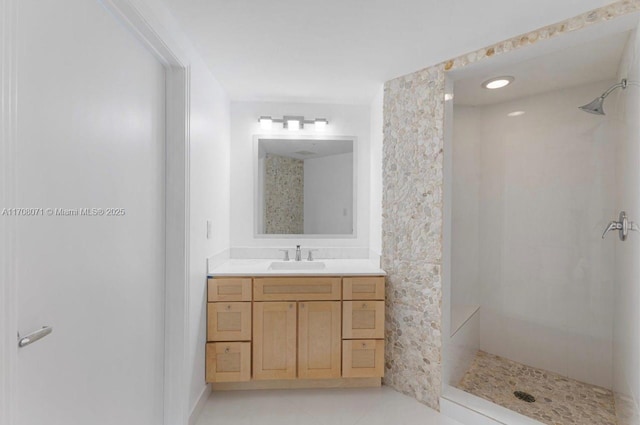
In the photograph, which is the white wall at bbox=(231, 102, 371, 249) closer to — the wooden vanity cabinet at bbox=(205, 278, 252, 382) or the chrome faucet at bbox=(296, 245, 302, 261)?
the chrome faucet at bbox=(296, 245, 302, 261)

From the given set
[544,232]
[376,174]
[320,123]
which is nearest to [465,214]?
[544,232]

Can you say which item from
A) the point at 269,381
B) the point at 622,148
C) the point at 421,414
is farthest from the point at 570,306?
the point at 269,381

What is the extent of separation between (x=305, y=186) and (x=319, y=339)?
51.9 inches

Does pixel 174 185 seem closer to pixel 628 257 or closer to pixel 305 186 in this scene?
pixel 305 186

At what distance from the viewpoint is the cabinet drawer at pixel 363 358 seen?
7.03 feet

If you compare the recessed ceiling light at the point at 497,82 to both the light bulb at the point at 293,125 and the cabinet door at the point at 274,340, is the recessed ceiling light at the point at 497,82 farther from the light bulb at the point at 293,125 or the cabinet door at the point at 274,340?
the cabinet door at the point at 274,340

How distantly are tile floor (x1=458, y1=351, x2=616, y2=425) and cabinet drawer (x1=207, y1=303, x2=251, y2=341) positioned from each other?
160 centimetres

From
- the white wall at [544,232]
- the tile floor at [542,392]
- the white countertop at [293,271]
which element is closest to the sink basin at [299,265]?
the white countertop at [293,271]

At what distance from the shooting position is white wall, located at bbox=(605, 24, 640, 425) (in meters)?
1.49

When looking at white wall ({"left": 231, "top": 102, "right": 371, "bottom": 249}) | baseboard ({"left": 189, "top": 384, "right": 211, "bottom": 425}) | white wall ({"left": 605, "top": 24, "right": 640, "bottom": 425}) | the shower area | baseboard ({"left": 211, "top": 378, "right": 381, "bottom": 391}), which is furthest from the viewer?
white wall ({"left": 231, "top": 102, "right": 371, "bottom": 249})

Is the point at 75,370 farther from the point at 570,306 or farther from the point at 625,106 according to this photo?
the point at 570,306

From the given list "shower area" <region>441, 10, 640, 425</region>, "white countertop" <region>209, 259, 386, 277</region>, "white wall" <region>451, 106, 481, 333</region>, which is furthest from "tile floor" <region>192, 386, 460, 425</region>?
"white countertop" <region>209, 259, 386, 277</region>

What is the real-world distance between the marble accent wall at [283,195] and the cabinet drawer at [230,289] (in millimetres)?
733

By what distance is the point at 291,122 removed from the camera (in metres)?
2.67
